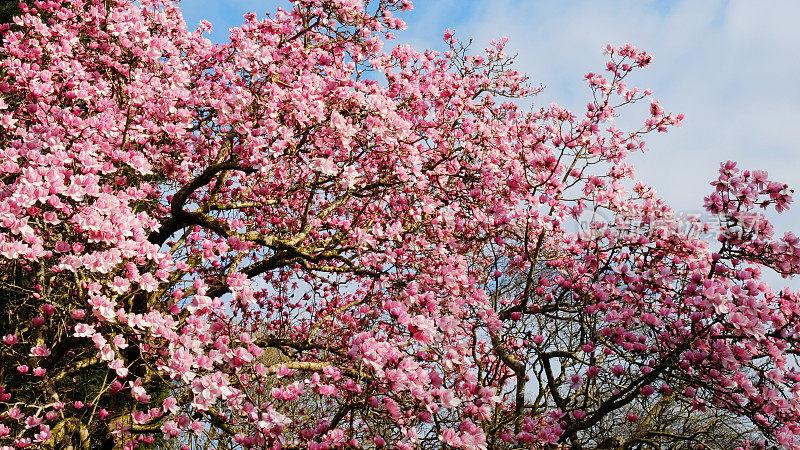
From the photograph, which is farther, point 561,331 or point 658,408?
point 658,408

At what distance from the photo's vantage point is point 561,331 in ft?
18.7

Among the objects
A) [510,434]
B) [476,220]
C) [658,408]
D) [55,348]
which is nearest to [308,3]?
[476,220]

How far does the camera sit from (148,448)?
789cm

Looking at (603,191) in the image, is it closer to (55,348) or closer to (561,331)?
(561,331)

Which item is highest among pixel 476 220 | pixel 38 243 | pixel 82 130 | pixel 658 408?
pixel 476 220

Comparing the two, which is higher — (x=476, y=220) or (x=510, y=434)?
(x=476, y=220)

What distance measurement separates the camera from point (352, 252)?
625 centimetres

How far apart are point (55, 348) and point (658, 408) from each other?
270 inches

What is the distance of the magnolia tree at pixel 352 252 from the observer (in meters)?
3.70

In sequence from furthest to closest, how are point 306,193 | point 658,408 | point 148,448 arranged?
point 148,448, point 306,193, point 658,408

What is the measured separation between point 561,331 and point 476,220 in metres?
1.52

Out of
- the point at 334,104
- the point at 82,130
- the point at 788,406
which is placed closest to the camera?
the point at 788,406

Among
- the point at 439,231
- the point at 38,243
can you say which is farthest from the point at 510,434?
the point at 38,243

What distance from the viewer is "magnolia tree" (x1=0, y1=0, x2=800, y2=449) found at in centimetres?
370
